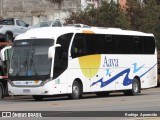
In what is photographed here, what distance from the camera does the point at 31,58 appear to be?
29.3 metres

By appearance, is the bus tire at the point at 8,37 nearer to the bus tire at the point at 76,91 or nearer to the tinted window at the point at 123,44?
the tinted window at the point at 123,44

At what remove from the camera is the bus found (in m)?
29.0

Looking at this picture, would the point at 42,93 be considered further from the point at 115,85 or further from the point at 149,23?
the point at 149,23

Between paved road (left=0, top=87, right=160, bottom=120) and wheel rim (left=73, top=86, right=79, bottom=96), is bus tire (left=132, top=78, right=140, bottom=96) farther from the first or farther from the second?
paved road (left=0, top=87, right=160, bottom=120)

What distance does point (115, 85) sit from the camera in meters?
33.8

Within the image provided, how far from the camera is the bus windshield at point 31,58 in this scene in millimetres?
28984

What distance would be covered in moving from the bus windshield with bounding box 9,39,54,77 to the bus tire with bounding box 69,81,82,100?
223cm

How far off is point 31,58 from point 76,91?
3.20 metres

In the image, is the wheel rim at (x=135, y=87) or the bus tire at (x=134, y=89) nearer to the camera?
the bus tire at (x=134, y=89)

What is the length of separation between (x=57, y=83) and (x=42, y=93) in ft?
3.39

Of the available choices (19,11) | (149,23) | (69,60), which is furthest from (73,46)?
(19,11)

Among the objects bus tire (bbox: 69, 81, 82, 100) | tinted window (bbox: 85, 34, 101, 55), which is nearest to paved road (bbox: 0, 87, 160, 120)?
bus tire (bbox: 69, 81, 82, 100)

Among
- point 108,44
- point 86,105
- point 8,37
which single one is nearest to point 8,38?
point 8,37

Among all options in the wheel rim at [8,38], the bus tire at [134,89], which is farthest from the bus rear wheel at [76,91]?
the wheel rim at [8,38]
